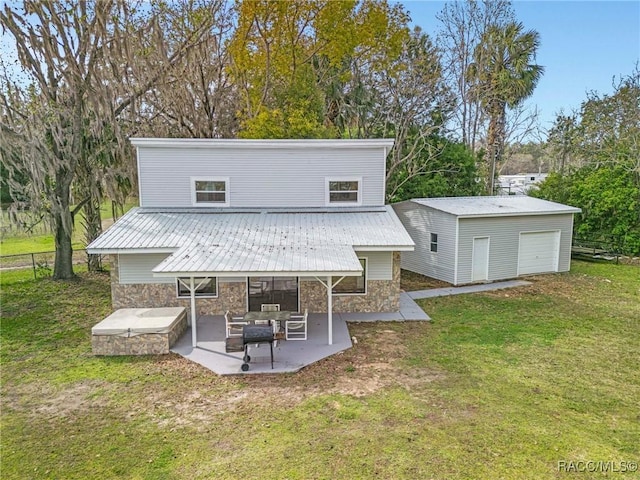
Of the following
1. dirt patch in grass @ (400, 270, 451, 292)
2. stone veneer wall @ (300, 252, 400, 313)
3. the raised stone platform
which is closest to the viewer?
the raised stone platform

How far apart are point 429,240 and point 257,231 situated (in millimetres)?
7673

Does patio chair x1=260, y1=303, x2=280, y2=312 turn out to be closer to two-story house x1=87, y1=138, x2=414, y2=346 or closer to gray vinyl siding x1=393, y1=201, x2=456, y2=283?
two-story house x1=87, y1=138, x2=414, y2=346

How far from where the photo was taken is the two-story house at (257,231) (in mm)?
10516

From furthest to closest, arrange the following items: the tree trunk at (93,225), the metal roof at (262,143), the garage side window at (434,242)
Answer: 1. the tree trunk at (93,225)
2. the garage side window at (434,242)
3. the metal roof at (262,143)

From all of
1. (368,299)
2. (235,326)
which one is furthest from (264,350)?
(368,299)

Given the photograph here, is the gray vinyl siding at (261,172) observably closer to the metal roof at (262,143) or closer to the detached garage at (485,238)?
the metal roof at (262,143)

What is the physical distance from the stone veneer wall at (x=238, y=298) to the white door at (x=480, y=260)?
4.94 meters

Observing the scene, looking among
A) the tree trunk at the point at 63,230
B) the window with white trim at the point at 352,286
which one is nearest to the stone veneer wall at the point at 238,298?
the window with white trim at the point at 352,286

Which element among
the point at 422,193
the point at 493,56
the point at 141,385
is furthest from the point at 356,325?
the point at 493,56

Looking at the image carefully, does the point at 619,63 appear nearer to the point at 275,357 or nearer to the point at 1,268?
the point at 275,357

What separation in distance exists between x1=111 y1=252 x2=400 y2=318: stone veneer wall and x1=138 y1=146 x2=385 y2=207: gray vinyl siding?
2.83m

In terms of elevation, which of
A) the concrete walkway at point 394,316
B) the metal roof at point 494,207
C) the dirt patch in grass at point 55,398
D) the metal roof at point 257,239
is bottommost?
the dirt patch in grass at point 55,398

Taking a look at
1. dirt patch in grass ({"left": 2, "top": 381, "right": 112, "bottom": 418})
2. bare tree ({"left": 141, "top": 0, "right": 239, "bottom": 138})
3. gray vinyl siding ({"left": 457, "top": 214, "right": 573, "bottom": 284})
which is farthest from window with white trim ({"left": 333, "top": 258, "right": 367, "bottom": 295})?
bare tree ({"left": 141, "top": 0, "right": 239, "bottom": 138})

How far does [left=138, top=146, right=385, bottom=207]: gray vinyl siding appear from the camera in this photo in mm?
13500
